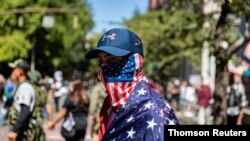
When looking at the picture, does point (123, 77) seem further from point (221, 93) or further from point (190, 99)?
point (190, 99)

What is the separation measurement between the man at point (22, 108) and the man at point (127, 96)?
408 centimetres

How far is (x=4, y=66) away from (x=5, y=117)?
44.8m

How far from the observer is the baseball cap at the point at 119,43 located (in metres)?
3.51

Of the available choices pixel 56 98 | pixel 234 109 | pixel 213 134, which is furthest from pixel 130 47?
pixel 56 98

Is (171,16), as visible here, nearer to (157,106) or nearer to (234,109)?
(234,109)

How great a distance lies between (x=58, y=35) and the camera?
65.9 meters

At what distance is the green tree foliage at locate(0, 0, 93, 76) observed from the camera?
58625 mm

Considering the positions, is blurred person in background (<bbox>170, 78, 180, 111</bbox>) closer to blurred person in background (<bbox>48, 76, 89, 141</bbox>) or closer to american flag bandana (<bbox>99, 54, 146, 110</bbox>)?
blurred person in background (<bbox>48, 76, 89, 141</bbox>)

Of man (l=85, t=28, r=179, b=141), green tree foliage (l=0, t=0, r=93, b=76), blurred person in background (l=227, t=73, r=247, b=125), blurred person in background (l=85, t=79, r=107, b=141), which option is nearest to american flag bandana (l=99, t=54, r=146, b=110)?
man (l=85, t=28, r=179, b=141)

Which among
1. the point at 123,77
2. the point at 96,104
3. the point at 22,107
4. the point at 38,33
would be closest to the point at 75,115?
the point at 96,104

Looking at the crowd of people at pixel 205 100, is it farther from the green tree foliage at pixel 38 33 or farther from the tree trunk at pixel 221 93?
the green tree foliage at pixel 38 33

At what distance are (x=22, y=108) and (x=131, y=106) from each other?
449 centimetres

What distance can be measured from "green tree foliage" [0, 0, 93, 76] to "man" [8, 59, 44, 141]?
43259 millimetres
